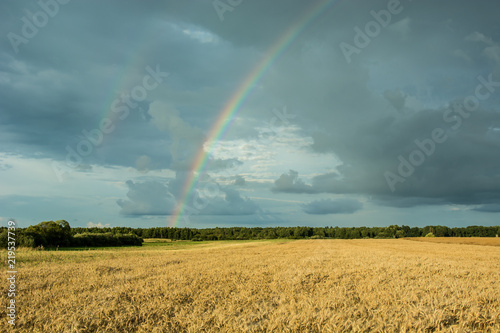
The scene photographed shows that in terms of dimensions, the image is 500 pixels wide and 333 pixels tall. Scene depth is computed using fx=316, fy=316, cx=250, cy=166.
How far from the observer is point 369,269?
14.4m

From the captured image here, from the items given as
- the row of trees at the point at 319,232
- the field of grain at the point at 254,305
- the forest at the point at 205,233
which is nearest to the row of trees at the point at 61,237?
the forest at the point at 205,233

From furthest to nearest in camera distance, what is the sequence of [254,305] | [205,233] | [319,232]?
[319,232]
[205,233]
[254,305]

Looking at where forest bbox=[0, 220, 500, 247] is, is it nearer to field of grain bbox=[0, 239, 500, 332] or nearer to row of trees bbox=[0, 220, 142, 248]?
row of trees bbox=[0, 220, 142, 248]

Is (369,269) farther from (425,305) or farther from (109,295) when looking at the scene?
(109,295)

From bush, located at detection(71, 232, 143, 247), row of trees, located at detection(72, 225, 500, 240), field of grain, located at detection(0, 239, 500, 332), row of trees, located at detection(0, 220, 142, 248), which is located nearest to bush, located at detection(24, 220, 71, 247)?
row of trees, located at detection(0, 220, 142, 248)

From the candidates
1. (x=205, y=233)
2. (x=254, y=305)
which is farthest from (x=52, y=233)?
(x=205, y=233)

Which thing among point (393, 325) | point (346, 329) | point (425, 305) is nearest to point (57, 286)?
point (346, 329)

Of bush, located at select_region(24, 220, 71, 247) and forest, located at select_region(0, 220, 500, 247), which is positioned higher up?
bush, located at select_region(24, 220, 71, 247)

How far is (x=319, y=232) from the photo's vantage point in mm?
161000

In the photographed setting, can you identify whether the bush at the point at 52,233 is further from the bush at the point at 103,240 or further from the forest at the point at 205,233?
the bush at the point at 103,240

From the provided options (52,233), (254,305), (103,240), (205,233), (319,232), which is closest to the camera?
(254,305)

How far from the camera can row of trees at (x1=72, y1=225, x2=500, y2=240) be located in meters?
136

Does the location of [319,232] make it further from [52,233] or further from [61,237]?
[52,233]

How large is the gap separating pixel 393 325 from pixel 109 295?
290 inches
